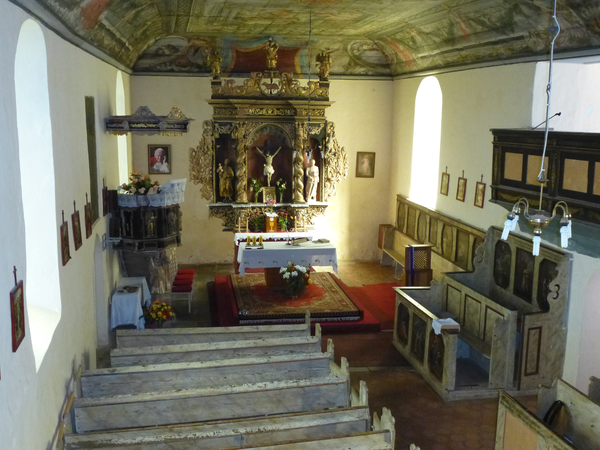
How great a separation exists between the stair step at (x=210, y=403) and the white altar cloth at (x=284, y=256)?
21.2ft

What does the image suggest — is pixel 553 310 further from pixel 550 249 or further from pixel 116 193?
pixel 116 193

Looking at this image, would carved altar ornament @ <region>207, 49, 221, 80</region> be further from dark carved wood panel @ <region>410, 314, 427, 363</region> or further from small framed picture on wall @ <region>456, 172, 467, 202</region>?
dark carved wood panel @ <region>410, 314, 427, 363</region>

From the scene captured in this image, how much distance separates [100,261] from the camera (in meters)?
10.4

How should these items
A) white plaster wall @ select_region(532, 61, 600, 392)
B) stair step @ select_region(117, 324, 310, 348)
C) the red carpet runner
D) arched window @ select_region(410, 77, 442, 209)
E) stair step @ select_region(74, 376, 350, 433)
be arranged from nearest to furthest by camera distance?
stair step @ select_region(74, 376, 350, 433), stair step @ select_region(117, 324, 310, 348), white plaster wall @ select_region(532, 61, 600, 392), the red carpet runner, arched window @ select_region(410, 77, 442, 209)

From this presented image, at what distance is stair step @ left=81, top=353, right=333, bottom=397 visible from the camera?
23.2 feet

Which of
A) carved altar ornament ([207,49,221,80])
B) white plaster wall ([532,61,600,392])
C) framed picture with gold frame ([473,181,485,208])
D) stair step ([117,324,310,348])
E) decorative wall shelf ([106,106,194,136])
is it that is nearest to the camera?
stair step ([117,324,310,348])

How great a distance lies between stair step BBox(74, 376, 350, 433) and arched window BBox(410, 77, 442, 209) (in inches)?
345

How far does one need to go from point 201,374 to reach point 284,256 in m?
6.43

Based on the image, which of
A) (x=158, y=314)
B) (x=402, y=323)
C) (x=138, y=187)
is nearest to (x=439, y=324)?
(x=402, y=323)

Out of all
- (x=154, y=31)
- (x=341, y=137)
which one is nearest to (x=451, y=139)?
(x=341, y=137)

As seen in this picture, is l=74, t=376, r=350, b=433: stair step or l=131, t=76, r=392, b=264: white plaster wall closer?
l=74, t=376, r=350, b=433: stair step

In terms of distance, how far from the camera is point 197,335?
8578mm

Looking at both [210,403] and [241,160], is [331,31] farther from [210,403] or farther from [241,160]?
[210,403]

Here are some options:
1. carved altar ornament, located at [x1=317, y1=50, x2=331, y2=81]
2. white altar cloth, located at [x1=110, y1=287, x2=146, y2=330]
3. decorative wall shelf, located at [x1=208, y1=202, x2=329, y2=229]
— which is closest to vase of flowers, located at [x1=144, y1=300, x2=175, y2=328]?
white altar cloth, located at [x1=110, y1=287, x2=146, y2=330]
